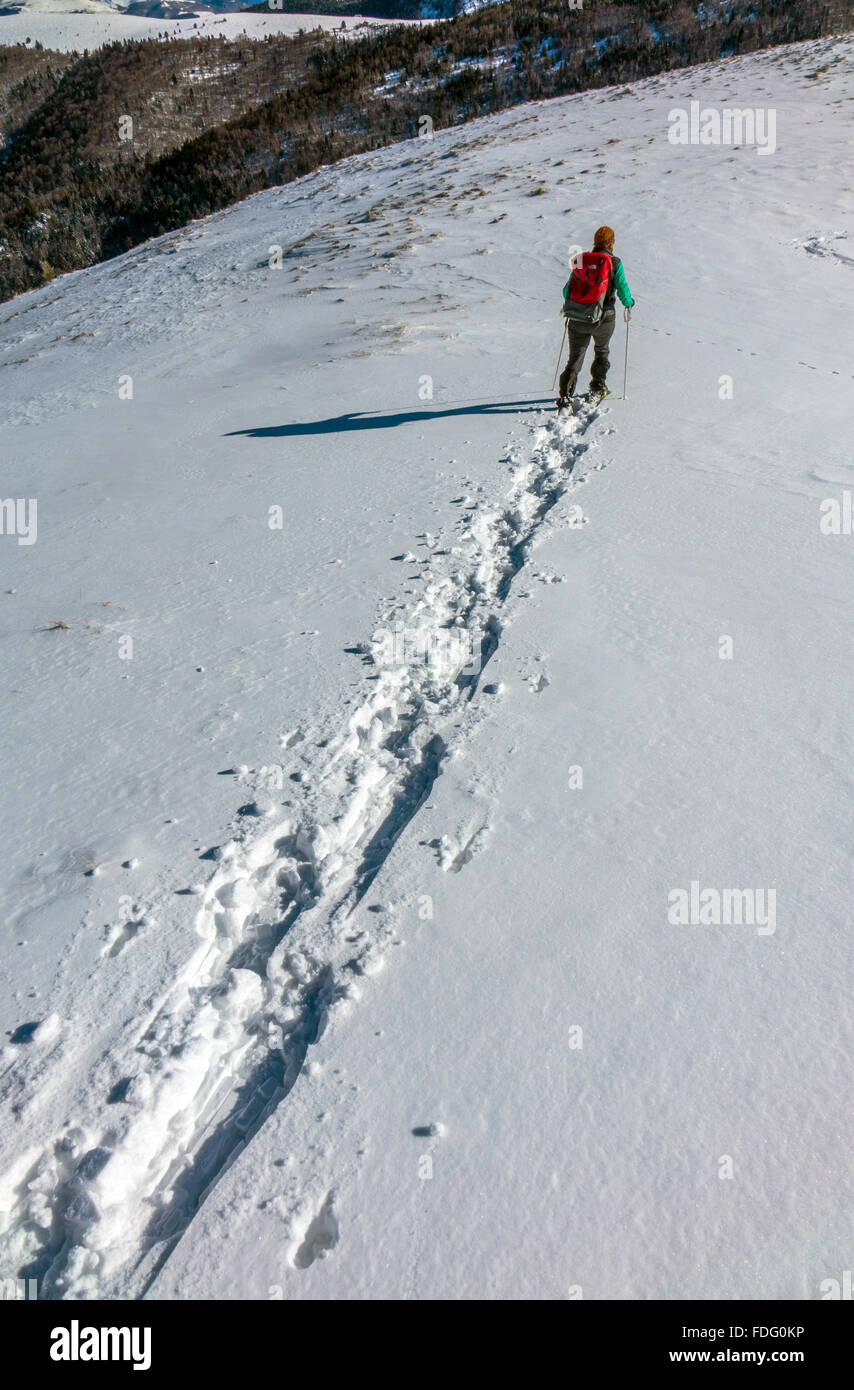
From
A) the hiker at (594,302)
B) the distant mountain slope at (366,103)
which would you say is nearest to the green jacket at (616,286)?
the hiker at (594,302)

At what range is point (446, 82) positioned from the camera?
73.5 ft

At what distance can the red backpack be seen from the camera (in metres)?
7.04

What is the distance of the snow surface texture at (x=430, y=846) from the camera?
2.15m

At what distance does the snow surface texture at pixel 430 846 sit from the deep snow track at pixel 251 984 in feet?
0.04

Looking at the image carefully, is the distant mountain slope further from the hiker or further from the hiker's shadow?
the hiker

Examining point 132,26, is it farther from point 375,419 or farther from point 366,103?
point 375,419

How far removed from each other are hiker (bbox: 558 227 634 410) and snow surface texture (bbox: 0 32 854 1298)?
16.2 inches

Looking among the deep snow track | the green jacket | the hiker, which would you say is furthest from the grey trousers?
the deep snow track

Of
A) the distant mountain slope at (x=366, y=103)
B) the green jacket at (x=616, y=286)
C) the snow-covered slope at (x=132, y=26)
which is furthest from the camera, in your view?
the snow-covered slope at (x=132, y=26)

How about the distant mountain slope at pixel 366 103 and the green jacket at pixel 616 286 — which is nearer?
the green jacket at pixel 616 286

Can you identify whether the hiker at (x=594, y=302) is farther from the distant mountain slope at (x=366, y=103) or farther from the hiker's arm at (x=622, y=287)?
the distant mountain slope at (x=366, y=103)

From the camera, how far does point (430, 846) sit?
316 cm

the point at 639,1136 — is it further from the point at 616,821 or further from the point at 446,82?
the point at 446,82

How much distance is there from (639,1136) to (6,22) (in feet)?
207
